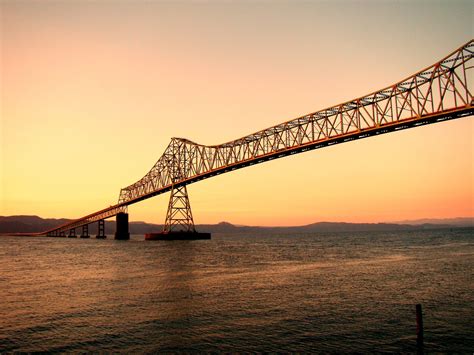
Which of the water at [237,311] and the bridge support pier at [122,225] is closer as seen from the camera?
the water at [237,311]

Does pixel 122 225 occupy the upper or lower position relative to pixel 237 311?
upper

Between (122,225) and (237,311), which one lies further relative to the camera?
(122,225)

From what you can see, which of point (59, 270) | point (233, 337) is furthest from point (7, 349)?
point (59, 270)

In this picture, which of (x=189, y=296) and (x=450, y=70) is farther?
(x=450, y=70)

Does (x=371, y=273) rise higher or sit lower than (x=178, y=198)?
lower

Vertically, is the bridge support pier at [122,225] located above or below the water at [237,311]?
above

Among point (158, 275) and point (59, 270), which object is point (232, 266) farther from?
point (59, 270)

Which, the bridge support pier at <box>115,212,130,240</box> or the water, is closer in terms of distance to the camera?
the water

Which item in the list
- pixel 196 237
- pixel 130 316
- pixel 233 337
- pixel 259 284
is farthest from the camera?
pixel 196 237

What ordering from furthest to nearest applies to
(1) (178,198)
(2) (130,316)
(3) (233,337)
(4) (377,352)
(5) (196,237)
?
1. (5) (196,237)
2. (1) (178,198)
3. (2) (130,316)
4. (3) (233,337)
5. (4) (377,352)

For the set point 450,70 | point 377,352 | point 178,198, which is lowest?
point 377,352

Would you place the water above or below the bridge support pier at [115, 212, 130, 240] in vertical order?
below
